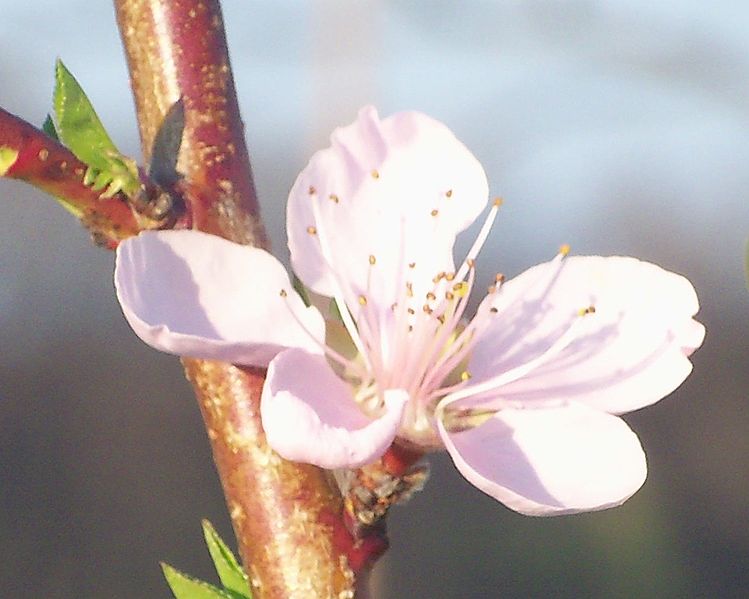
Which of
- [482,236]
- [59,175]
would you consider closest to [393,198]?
[482,236]

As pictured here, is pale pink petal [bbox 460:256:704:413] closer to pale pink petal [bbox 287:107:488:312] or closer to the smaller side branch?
pale pink petal [bbox 287:107:488:312]

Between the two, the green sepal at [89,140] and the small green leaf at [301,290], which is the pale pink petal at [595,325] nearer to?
the small green leaf at [301,290]

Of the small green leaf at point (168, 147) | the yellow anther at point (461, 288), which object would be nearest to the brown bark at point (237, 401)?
the small green leaf at point (168, 147)

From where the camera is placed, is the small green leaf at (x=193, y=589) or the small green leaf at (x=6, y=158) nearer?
the small green leaf at (x=6, y=158)

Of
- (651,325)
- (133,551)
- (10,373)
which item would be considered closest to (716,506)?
(133,551)

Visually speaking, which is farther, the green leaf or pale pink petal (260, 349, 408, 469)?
the green leaf

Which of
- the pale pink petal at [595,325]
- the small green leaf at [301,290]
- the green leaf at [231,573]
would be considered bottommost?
the green leaf at [231,573]

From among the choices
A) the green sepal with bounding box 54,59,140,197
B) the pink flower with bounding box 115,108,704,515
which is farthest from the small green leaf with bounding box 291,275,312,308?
the green sepal with bounding box 54,59,140,197

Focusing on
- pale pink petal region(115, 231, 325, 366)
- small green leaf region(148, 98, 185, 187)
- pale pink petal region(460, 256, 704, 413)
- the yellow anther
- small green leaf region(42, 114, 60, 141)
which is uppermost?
small green leaf region(42, 114, 60, 141)
